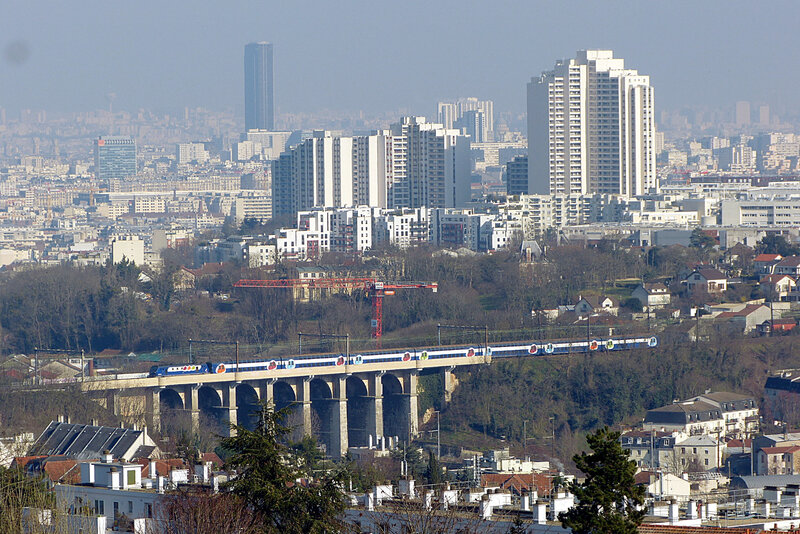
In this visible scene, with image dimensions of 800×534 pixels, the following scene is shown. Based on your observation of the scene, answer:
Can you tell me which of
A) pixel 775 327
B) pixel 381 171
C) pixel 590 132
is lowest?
pixel 775 327

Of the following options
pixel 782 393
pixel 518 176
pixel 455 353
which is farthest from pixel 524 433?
pixel 518 176

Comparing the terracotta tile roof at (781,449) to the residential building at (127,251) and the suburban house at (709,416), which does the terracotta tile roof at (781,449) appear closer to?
the suburban house at (709,416)

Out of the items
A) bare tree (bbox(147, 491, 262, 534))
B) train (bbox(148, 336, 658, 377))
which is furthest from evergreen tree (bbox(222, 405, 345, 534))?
train (bbox(148, 336, 658, 377))

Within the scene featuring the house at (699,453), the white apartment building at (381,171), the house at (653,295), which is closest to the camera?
the house at (699,453)

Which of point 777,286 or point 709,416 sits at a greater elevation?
point 777,286

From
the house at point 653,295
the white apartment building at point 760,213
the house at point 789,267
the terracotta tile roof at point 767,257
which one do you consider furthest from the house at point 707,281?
the white apartment building at point 760,213

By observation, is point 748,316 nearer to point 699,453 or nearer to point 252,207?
point 699,453
